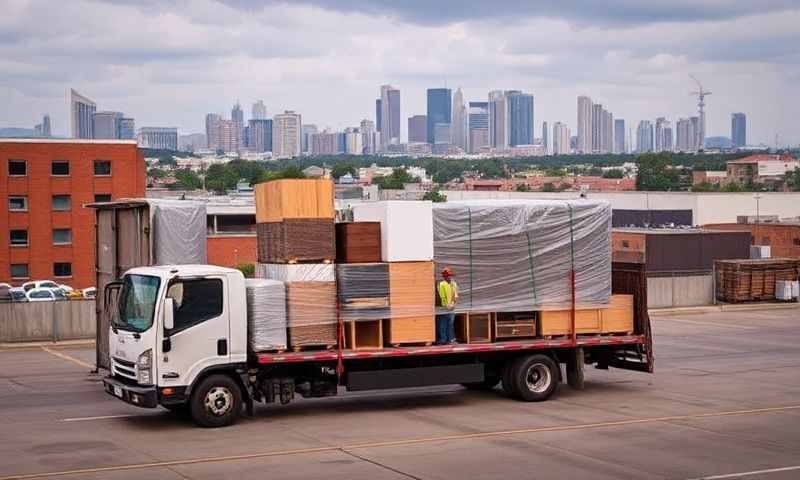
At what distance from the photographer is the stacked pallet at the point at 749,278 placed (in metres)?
46.0

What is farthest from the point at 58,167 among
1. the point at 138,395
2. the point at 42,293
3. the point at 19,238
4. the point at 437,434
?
the point at 437,434

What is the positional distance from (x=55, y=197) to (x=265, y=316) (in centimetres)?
5810

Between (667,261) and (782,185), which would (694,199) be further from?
(782,185)

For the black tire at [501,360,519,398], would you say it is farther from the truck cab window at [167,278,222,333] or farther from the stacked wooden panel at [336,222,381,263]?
the truck cab window at [167,278,222,333]

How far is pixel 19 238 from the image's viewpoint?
7250 cm

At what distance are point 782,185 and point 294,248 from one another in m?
167

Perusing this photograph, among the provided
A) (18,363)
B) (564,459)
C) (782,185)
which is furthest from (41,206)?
(782,185)

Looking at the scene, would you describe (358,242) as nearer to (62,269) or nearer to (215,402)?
(215,402)

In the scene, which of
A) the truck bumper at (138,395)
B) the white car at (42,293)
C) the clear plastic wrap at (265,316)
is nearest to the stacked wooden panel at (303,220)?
the clear plastic wrap at (265,316)

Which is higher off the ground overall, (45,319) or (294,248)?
(294,248)

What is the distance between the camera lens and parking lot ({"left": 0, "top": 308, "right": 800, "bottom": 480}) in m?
15.8

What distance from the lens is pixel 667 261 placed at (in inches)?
2135

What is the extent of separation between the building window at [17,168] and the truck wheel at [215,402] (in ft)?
189

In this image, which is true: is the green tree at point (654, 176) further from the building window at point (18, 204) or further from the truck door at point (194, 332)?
the truck door at point (194, 332)
